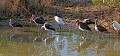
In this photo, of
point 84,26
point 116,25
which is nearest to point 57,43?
point 84,26

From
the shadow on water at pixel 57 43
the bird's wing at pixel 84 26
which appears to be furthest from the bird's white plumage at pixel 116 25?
the bird's wing at pixel 84 26

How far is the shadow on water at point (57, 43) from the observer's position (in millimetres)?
13305

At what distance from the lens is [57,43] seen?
1522 centimetres

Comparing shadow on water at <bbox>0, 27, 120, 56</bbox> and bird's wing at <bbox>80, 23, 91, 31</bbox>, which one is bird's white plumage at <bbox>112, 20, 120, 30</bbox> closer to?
shadow on water at <bbox>0, 27, 120, 56</bbox>

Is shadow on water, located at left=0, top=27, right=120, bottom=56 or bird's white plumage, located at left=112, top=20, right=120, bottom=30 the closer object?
shadow on water, located at left=0, top=27, right=120, bottom=56

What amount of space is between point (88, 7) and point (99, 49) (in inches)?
402

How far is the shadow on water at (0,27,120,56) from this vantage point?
13.3 metres

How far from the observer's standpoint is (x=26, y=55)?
12.9m

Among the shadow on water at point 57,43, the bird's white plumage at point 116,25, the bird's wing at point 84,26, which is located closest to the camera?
the shadow on water at point 57,43

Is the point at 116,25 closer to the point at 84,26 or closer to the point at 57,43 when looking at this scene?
the point at 84,26

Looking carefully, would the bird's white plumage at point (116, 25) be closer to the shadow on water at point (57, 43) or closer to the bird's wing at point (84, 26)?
the shadow on water at point (57, 43)

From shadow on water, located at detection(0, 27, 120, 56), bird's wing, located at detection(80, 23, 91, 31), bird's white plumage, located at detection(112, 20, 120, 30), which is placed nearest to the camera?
shadow on water, located at detection(0, 27, 120, 56)

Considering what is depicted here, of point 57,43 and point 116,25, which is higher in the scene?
point 57,43

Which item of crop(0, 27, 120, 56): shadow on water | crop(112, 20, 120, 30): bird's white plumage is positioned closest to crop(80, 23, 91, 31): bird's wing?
crop(0, 27, 120, 56): shadow on water
